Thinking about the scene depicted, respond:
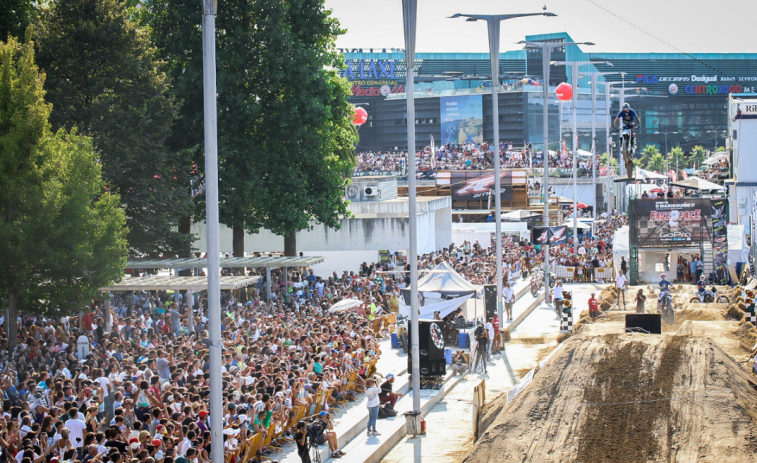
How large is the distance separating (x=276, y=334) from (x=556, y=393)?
8744 millimetres

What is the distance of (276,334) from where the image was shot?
891 inches

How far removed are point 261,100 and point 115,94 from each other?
6.91m

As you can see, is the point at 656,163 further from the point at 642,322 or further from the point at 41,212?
the point at 41,212

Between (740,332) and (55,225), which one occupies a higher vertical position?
(55,225)

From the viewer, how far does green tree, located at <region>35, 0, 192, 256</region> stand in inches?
1072

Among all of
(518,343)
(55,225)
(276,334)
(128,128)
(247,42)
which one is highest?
(247,42)

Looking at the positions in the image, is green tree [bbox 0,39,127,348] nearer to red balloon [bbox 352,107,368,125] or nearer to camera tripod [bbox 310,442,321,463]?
camera tripod [bbox 310,442,321,463]

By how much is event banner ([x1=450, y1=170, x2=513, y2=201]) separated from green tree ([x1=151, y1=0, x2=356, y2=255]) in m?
33.2

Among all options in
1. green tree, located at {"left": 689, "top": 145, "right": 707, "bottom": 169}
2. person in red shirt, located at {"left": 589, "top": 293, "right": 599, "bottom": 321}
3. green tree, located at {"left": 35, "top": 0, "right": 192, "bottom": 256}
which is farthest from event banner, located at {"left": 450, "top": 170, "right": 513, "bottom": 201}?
green tree, located at {"left": 689, "top": 145, "right": 707, "bottom": 169}

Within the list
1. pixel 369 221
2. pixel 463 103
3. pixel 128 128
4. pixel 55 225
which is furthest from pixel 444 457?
pixel 463 103

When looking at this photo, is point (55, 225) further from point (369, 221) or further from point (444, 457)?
point (369, 221)

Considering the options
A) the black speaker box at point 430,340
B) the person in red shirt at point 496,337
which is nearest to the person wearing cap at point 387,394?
the black speaker box at point 430,340

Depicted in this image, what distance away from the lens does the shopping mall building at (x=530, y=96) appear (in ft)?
350

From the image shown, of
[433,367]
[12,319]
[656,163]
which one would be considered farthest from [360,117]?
[656,163]
